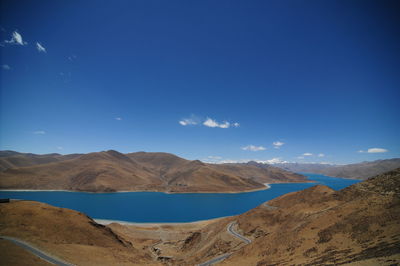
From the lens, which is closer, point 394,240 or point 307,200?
point 394,240

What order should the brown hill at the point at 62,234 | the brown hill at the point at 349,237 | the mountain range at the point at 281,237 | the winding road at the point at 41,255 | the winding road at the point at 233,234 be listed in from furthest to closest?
1. the winding road at the point at 233,234
2. the brown hill at the point at 62,234
3. the winding road at the point at 41,255
4. the mountain range at the point at 281,237
5. the brown hill at the point at 349,237

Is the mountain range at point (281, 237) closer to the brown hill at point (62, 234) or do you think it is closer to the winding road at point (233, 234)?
the brown hill at point (62, 234)

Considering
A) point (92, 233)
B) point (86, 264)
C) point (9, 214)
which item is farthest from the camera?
point (92, 233)

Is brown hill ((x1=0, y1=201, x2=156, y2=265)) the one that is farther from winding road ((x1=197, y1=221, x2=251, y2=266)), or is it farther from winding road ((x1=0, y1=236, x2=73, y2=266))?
winding road ((x1=197, y1=221, x2=251, y2=266))

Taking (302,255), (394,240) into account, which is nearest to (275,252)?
(302,255)

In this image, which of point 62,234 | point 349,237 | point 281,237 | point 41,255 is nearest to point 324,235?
point 349,237

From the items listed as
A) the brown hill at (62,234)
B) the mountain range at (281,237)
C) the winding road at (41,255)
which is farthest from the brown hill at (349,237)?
the winding road at (41,255)

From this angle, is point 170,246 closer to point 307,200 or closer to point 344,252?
point 307,200

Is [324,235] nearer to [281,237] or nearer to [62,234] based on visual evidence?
[281,237]
